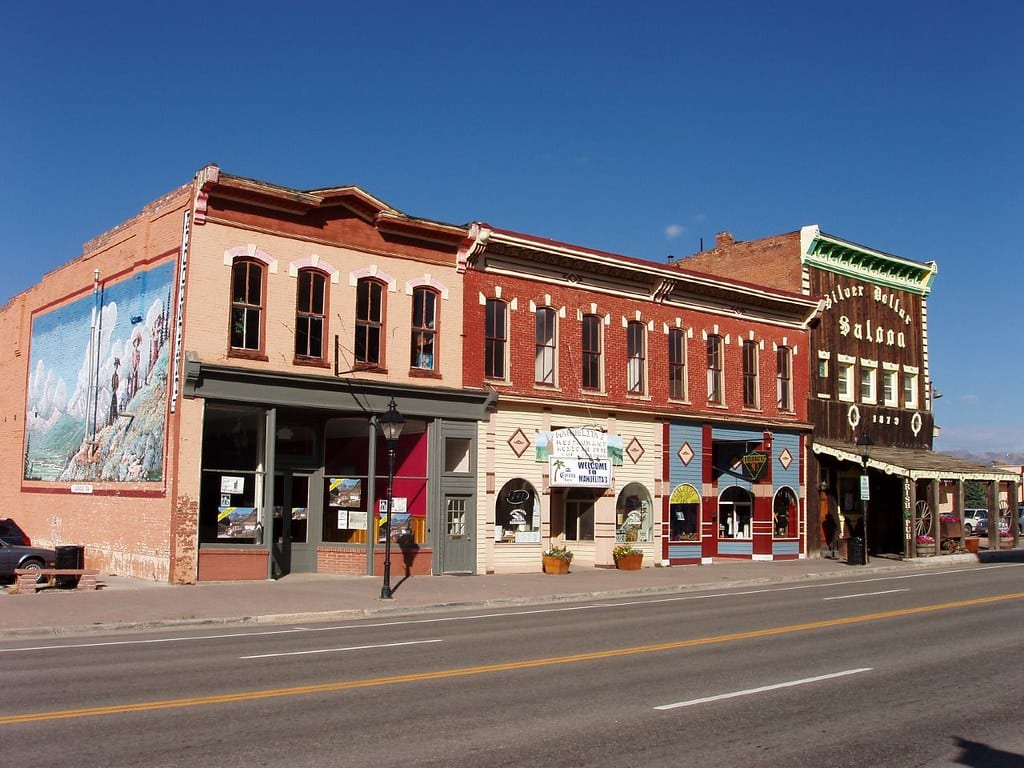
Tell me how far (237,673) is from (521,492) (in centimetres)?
1833

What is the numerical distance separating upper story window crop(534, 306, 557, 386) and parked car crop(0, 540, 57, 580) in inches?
558

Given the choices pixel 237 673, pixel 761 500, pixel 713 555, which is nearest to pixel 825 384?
pixel 761 500

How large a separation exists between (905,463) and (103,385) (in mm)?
27670

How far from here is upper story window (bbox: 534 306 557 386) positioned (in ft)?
102

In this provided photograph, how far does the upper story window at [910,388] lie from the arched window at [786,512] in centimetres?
929

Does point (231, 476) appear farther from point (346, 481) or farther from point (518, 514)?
point (518, 514)

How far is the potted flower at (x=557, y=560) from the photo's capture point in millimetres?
29394

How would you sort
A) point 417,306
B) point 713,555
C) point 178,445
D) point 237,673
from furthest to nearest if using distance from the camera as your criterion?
point 713,555, point 417,306, point 178,445, point 237,673

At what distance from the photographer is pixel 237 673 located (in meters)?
12.1

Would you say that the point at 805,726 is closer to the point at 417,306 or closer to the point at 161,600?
the point at 161,600

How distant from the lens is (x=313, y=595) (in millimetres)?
22734

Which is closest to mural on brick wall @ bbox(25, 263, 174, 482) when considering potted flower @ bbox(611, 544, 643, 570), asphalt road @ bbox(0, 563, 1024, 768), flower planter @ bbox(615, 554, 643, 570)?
asphalt road @ bbox(0, 563, 1024, 768)

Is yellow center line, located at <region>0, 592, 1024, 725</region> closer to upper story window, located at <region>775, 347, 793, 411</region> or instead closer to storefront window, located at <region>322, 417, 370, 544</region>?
storefront window, located at <region>322, 417, 370, 544</region>

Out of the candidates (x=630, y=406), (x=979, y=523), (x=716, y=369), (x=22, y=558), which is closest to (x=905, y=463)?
(x=716, y=369)
